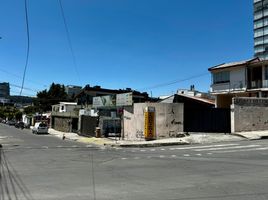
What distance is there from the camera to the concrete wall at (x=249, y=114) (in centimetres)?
3550

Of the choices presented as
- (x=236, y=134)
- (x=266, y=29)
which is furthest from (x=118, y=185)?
(x=266, y=29)

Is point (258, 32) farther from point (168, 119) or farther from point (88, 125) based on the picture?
point (168, 119)

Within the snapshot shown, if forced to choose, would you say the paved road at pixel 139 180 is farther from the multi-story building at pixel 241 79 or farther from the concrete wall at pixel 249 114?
the multi-story building at pixel 241 79

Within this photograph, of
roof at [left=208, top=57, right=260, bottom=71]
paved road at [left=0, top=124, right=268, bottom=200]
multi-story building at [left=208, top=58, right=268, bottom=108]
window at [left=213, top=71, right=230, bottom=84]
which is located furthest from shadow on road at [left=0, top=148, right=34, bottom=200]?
window at [left=213, top=71, right=230, bottom=84]

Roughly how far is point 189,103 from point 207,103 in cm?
241

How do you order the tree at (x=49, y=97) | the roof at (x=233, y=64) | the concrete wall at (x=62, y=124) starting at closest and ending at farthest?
the roof at (x=233, y=64), the concrete wall at (x=62, y=124), the tree at (x=49, y=97)

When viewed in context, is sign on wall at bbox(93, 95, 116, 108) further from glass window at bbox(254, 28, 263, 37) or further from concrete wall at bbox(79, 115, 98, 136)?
glass window at bbox(254, 28, 263, 37)

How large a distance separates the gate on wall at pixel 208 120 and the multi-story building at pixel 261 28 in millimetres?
77733

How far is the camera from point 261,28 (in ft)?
372

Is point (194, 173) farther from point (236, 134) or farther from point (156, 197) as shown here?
point (236, 134)

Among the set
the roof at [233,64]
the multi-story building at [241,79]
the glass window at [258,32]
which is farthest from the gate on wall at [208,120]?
the glass window at [258,32]

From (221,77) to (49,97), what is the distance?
87987mm

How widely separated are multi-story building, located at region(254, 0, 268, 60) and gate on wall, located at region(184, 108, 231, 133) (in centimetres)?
7773

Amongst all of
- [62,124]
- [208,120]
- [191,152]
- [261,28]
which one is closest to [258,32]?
[261,28]
